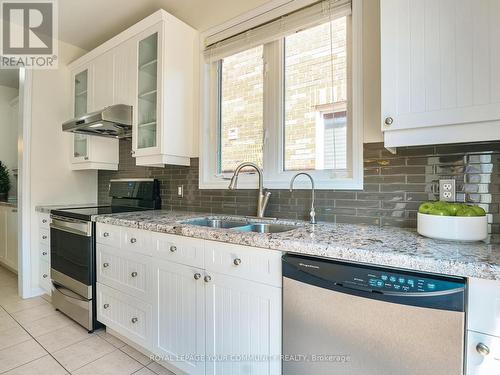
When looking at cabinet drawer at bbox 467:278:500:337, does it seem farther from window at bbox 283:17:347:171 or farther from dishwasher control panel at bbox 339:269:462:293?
window at bbox 283:17:347:171

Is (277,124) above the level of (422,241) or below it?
above

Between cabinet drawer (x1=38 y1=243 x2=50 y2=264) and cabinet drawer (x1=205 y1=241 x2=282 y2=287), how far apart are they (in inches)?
89.9

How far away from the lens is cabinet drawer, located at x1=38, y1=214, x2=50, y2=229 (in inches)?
108

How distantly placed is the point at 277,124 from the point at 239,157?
0.43 m

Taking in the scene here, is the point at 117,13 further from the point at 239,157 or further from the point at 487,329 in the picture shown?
the point at 487,329

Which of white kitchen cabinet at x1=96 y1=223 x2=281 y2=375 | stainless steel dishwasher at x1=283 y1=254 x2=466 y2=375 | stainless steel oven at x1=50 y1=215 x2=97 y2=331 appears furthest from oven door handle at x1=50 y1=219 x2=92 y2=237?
stainless steel dishwasher at x1=283 y1=254 x2=466 y2=375

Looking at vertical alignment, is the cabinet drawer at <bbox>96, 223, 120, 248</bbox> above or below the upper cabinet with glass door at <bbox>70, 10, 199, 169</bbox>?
below

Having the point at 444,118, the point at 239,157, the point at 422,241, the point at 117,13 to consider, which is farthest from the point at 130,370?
the point at 117,13

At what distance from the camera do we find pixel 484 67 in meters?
1.01

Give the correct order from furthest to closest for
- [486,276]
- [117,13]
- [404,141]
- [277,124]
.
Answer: [117,13] → [277,124] → [404,141] → [486,276]

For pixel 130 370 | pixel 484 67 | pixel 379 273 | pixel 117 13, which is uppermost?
pixel 117 13

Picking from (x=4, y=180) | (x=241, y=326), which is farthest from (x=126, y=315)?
(x=4, y=180)

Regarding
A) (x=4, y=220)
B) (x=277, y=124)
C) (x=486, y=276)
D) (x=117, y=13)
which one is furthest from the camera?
(x=4, y=220)

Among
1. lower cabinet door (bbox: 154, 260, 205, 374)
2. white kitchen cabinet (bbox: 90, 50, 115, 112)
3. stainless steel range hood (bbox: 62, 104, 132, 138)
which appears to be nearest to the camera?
lower cabinet door (bbox: 154, 260, 205, 374)
